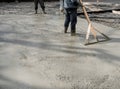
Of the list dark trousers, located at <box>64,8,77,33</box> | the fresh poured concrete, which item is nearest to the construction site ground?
the fresh poured concrete

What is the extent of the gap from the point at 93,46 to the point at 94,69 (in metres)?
1.75

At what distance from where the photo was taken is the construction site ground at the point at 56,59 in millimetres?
5293

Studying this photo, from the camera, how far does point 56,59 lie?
667 centimetres

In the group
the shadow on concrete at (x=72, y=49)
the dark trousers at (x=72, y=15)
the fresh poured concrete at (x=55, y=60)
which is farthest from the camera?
the dark trousers at (x=72, y=15)

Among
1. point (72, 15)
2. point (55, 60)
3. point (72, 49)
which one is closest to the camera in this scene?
point (55, 60)

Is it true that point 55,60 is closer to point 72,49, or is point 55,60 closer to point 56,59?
point 56,59

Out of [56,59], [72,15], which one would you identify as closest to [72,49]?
[56,59]

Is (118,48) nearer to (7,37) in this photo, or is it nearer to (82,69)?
(82,69)

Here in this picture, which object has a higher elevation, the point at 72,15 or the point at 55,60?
the point at 72,15

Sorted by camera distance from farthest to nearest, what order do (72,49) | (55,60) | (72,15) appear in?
(72,15)
(72,49)
(55,60)

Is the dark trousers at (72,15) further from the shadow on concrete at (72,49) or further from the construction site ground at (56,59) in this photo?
the shadow on concrete at (72,49)

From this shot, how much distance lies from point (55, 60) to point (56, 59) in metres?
0.08

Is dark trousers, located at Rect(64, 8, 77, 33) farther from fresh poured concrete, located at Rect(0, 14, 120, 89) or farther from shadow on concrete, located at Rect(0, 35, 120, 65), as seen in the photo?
shadow on concrete, located at Rect(0, 35, 120, 65)

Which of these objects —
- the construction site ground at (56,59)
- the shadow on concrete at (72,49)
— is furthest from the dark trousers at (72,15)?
the shadow on concrete at (72,49)
